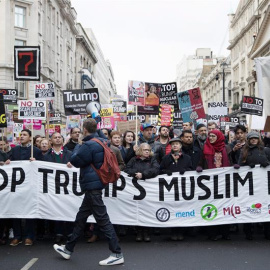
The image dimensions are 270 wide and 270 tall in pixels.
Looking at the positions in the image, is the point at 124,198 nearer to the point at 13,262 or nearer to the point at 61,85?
the point at 13,262

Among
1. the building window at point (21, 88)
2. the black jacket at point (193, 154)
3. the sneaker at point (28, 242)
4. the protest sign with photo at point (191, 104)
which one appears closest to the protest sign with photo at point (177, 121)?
the protest sign with photo at point (191, 104)

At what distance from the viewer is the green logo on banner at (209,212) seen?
307 inches

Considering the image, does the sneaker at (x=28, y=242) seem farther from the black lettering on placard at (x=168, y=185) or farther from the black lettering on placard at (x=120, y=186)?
the black lettering on placard at (x=168, y=185)

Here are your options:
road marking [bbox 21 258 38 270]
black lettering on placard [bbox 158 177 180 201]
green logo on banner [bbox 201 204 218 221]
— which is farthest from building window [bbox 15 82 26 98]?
road marking [bbox 21 258 38 270]

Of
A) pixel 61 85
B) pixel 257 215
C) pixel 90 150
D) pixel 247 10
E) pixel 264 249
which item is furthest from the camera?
pixel 247 10

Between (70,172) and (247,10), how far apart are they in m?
61.1

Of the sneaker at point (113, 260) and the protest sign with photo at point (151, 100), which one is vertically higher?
the protest sign with photo at point (151, 100)

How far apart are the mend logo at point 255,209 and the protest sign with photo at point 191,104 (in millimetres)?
6163

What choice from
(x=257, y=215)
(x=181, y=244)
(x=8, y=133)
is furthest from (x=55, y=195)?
(x=8, y=133)

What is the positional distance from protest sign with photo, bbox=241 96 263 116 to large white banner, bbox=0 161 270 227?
5.35m

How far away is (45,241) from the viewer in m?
7.80

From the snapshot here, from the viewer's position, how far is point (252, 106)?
1320 centimetres

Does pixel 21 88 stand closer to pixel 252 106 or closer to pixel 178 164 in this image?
pixel 252 106

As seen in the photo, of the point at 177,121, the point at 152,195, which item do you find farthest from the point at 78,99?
the point at 177,121
